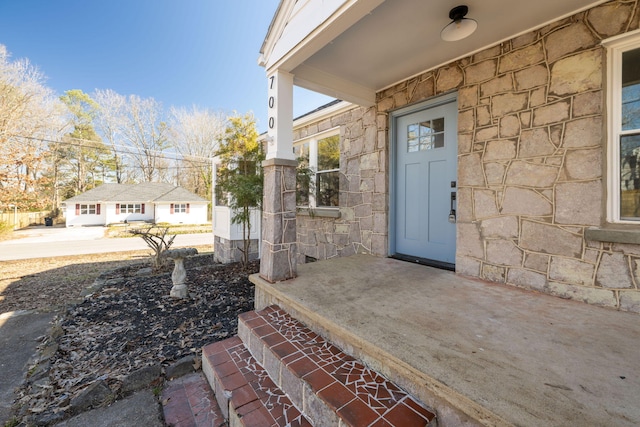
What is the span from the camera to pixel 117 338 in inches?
122

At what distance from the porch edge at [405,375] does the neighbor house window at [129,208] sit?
23849mm

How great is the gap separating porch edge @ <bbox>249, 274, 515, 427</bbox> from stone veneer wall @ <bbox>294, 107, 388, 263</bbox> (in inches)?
81.6

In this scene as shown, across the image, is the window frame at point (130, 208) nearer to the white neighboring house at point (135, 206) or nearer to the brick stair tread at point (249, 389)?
the white neighboring house at point (135, 206)

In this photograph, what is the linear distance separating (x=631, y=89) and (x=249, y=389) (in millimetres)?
3782

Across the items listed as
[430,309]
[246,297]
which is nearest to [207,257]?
[246,297]

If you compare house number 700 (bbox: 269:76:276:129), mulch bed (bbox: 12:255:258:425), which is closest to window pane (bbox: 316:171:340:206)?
Answer: house number 700 (bbox: 269:76:276:129)

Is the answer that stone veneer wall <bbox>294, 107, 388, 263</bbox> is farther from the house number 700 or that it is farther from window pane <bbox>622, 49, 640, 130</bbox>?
window pane <bbox>622, 49, 640, 130</bbox>

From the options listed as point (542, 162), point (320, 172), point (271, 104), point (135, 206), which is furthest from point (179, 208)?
point (542, 162)

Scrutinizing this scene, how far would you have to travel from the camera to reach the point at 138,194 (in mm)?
21516

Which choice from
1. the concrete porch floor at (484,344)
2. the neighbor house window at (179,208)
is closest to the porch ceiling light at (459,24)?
the concrete porch floor at (484,344)

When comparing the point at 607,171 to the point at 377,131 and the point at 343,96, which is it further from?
the point at 343,96

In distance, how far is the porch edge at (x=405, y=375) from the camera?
1118mm

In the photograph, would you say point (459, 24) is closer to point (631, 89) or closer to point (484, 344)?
point (631, 89)

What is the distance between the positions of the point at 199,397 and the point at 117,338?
1718 mm
